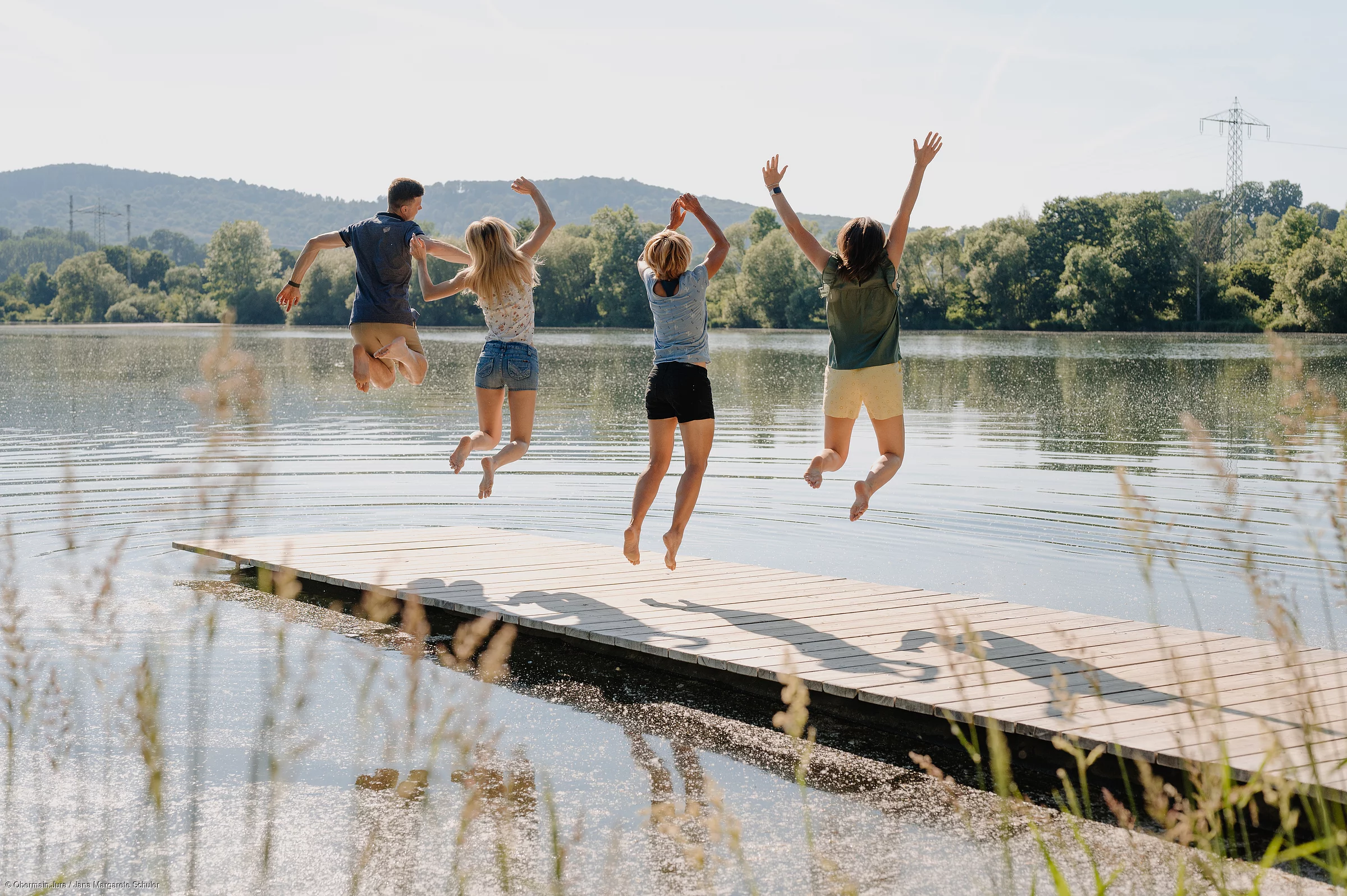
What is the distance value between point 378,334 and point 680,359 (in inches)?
92.4

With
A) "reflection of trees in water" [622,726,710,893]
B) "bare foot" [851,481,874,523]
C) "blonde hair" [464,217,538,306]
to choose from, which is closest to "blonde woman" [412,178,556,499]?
"blonde hair" [464,217,538,306]

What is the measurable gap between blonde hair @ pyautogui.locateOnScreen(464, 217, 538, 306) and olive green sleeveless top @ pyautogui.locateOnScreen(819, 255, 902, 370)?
195cm

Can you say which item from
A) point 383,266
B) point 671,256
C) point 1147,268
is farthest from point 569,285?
point 671,256

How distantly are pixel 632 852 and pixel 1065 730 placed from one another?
1.70 metres

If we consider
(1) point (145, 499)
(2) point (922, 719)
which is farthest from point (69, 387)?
(2) point (922, 719)

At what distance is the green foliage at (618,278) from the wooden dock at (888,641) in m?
86.5

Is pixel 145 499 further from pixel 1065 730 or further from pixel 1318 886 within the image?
pixel 1318 886

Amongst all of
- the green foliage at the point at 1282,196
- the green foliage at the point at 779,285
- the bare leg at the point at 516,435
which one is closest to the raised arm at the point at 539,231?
the bare leg at the point at 516,435

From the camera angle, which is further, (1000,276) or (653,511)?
(1000,276)

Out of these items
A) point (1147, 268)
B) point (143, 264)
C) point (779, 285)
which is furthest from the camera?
point (143, 264)

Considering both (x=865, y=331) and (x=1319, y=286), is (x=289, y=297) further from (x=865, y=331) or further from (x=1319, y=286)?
(x=1319, y=286)

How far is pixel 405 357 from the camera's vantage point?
802 cm

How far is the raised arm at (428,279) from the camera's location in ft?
24.0

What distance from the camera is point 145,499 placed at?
39.1ft
